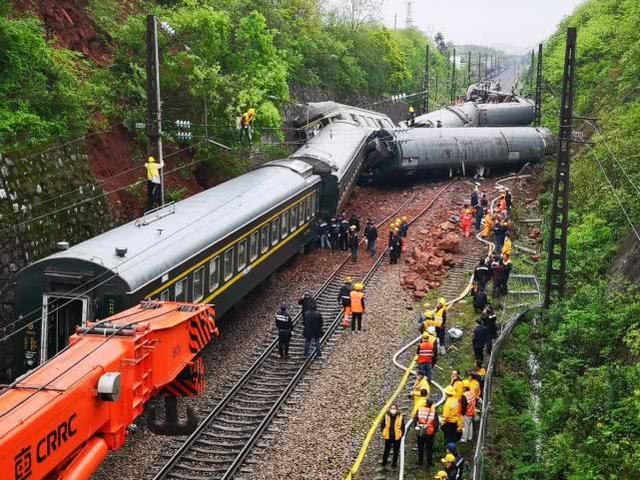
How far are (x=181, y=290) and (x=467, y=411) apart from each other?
232 inches

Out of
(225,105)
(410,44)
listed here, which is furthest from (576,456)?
(410,44)

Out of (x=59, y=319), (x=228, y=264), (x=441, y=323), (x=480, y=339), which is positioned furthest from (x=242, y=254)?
(x=59, y=319)

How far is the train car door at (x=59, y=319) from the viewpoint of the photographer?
12.7m

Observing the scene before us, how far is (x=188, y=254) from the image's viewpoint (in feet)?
49.9

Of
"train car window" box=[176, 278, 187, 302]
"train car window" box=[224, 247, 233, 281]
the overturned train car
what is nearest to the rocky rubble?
"train car window" box=[224, 247, 233, 281]

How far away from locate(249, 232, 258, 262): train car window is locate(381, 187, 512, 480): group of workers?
4443 mm

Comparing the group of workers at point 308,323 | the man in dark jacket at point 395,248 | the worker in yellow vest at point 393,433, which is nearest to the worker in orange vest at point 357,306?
the group of workers at point 308,323

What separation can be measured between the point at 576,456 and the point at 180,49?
71.4 feet

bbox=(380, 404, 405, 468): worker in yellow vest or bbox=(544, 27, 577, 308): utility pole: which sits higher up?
bbox=(544, 27, 577, 308): utility pole

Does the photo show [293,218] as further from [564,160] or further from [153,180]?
[564,160]

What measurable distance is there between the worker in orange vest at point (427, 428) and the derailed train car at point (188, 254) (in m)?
5.17

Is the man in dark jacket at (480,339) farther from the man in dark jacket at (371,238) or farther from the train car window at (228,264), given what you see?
the man in dark jacket at (371,238)

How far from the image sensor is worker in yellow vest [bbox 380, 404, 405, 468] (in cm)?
1259

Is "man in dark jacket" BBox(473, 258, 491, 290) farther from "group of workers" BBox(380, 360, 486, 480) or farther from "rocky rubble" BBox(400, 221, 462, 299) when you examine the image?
"group of workers" BBox(380, 360, 486, 480)
